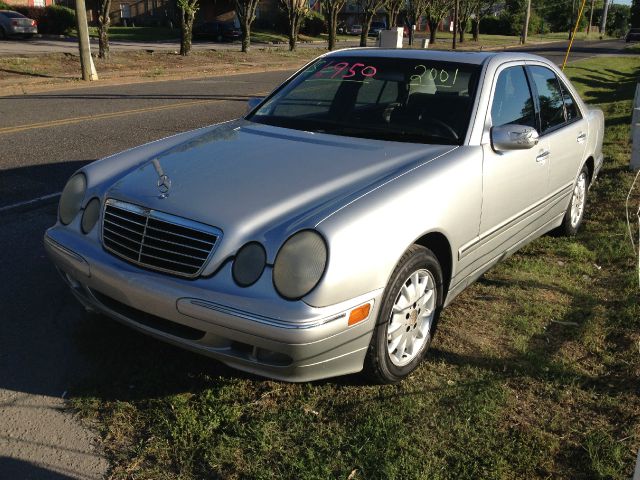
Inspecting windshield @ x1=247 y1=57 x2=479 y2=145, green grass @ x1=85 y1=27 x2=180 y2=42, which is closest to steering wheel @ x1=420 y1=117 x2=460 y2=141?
windshield @ x1=247 y1=57 x2=479 y2=145

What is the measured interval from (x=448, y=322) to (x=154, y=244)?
1.96m

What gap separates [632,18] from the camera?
96.9 m

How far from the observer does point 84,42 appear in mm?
16562

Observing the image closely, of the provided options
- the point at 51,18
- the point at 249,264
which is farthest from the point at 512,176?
the point at 51,18

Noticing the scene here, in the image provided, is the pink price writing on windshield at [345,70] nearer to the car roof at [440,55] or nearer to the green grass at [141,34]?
the car roof at [440,55]

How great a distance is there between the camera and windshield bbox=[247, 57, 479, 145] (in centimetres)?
399

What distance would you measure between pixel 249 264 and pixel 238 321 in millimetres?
252

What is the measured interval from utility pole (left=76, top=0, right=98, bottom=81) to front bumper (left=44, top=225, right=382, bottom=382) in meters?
14.7

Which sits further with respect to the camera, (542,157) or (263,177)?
(542,157)

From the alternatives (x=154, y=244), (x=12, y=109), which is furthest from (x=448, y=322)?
(x=12, y=109)

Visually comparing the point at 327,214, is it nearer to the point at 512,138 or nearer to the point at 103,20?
the point at 512,138

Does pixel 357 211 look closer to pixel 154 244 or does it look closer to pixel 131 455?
pixel 154 244

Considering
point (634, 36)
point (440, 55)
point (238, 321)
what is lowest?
point (634, 36)

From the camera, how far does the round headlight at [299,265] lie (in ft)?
→ 8.89
